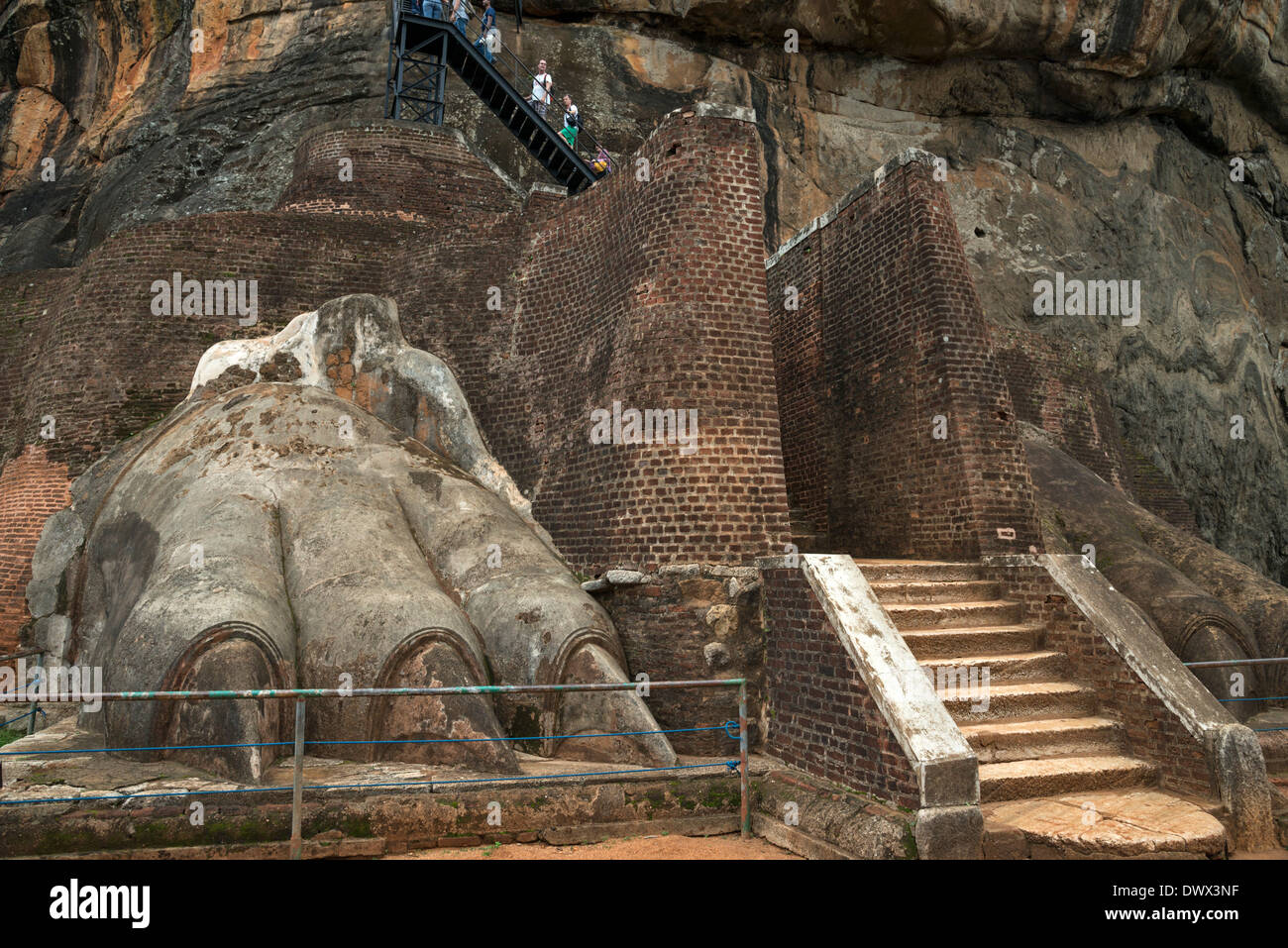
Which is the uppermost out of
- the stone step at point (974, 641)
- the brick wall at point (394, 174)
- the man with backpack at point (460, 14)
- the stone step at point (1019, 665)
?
the man with backpack at point (460, 14)

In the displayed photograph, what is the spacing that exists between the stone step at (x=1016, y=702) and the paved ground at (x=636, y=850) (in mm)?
1911

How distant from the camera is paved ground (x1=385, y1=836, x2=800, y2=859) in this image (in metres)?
6.15

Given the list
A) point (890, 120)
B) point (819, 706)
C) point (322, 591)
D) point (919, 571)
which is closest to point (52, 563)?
point (322, 591)

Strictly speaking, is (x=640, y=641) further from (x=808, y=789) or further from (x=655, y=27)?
(x=655, y=27)

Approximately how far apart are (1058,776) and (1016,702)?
2.58 ft

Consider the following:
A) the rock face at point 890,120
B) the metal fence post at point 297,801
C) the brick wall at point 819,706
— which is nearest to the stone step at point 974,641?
the brick wall at point 819,706

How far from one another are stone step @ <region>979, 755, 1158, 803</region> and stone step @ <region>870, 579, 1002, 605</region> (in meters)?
1.82

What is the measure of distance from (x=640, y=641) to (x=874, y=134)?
24.7m

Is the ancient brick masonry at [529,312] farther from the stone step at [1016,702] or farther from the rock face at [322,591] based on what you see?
the stone step at [1016,702]

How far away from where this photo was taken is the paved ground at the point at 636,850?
6.15m

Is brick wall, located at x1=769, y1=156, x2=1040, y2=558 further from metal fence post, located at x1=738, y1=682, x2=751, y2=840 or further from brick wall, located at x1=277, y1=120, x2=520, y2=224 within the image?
brick wall, located at x1=277, y1=120, x2=520, y2=224

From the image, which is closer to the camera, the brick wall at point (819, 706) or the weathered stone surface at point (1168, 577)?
the brick wall at point (819, 706)

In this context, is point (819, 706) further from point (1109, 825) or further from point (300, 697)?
point (300, 697)

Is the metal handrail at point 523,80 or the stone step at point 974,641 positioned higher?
the metal handrail at point 523,80
